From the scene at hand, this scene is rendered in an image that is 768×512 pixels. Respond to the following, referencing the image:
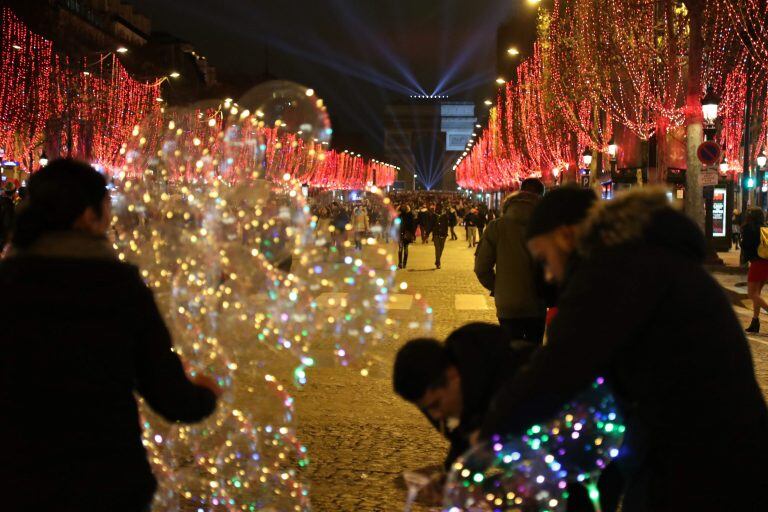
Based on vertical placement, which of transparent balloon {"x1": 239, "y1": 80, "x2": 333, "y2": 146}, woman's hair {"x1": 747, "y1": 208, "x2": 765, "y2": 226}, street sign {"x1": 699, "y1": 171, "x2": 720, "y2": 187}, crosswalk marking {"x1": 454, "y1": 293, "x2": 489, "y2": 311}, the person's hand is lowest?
crosswalk marking {"x1": 454, "y1": 293, "x2": 489, "y2": 311}

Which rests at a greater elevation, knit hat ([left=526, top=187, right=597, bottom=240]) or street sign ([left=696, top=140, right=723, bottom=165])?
street sign ([left=696, top=140, right=723, bottom=165])

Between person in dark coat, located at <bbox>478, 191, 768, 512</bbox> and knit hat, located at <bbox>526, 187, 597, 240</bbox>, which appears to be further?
knit hat, located at <bbox>526, 187, 597, 240</bbox>

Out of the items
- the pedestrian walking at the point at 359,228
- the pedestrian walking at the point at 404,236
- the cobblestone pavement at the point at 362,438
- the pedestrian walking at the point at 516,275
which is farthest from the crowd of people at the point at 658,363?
the pedestrian walking at the point at 404,236

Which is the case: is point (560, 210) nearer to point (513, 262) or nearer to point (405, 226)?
point (513, 262)

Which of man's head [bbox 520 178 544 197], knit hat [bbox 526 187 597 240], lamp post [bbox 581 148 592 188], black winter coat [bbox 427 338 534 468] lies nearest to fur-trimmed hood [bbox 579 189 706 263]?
knit hat [bbox 526 187 597 240]

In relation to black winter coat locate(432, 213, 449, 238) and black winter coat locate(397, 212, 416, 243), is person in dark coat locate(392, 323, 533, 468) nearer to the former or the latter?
black winter coat locate(397, 212, 416, 243)

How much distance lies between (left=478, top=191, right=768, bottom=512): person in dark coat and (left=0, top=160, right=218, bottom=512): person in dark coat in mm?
893

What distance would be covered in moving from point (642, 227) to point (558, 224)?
33cm

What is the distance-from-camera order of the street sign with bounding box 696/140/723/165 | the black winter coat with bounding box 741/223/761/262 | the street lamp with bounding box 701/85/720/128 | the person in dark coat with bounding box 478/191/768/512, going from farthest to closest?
1. the street lamp with bounding box 701/85/720/128
2. the street sign with bounding box 696/140/723/165
3. the black winter coat with bounding box 741/223/761/262
4. the person in dark coat with bounding box 478/191/768/512

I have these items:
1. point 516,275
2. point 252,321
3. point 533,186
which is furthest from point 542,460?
point 533,186

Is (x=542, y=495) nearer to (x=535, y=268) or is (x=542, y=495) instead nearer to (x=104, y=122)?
(x=535, y=268)

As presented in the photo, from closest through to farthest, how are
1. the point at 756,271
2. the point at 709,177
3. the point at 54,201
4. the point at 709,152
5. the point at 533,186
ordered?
the point at 54,201
the point at 533,186
the point at 756,271
the point at 709,152
the point at 709,177

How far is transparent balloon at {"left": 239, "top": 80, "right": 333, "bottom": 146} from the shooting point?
6.02 meters

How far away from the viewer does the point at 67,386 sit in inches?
92.0
